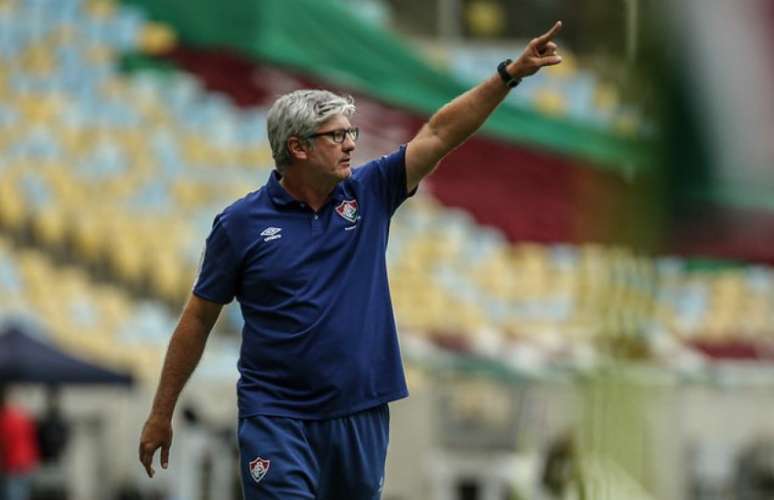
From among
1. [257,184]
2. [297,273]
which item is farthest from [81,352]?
[297,273]

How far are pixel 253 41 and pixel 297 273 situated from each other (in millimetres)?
9464

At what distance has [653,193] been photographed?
357 cm

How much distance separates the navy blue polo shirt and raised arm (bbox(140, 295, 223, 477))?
2.7 inches

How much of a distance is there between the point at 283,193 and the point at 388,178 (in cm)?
32

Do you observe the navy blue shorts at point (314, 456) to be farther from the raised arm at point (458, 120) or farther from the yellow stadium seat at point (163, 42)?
the yellow stadium seat at point (163, 42)

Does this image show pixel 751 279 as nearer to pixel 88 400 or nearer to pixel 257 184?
pixel 257 184

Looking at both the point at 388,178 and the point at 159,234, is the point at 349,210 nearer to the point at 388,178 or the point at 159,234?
the point at 388,178

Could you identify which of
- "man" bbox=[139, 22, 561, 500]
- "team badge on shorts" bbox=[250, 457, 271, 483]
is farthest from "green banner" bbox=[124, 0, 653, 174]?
"team badge on shorts" bbox=[250, 457, 271, 483]

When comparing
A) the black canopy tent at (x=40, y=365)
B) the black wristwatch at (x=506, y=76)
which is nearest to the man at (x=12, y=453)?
the black canopy tent at (x=40, y=365)

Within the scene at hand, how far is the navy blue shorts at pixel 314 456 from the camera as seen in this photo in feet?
18.3

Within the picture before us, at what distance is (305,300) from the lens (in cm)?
559

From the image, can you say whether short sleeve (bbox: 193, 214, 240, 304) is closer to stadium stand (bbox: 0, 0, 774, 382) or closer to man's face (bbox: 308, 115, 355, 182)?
man's face (bbox: 308, 115, 355, 182)

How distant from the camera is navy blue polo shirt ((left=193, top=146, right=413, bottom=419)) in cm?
560

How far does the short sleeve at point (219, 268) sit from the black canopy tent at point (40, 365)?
10225mm
